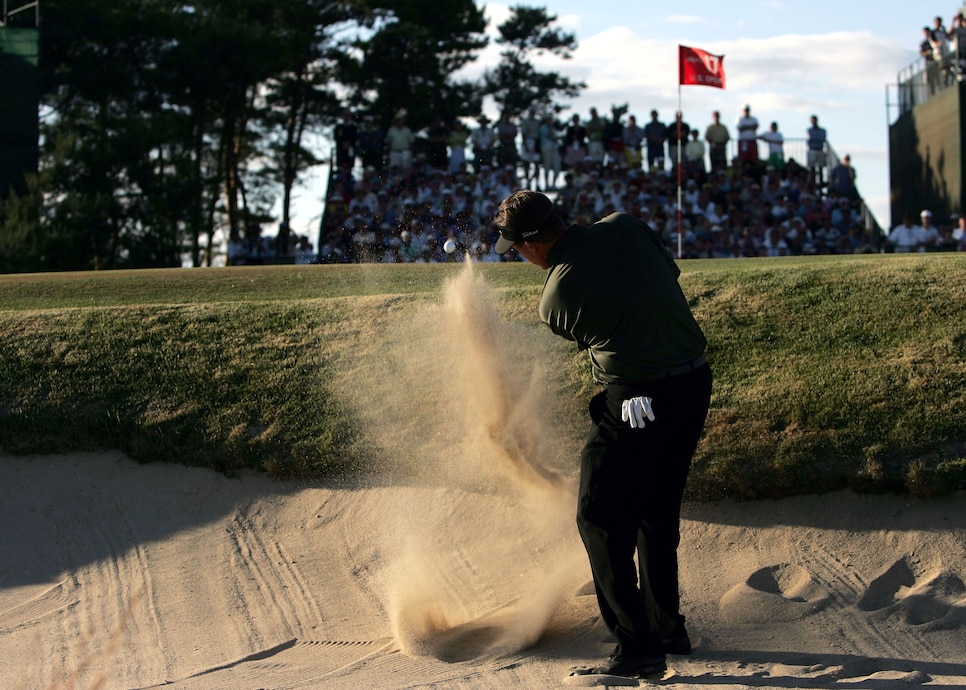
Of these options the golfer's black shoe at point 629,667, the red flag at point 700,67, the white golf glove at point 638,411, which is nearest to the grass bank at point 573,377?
the golfer's black shoe at point 629,667

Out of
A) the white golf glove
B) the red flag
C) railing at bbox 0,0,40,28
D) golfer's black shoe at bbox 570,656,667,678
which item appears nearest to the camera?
the white golf glove

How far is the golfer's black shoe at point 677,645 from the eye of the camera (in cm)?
490

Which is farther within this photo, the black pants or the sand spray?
the sand spray

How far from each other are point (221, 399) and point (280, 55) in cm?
2645

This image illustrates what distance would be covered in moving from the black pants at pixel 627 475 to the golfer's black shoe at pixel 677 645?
0.17 metres

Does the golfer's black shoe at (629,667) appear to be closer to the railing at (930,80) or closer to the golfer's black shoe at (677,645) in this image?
the golfer's black shoe at (677,645)

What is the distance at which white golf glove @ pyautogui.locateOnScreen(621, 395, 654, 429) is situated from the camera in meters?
4.57

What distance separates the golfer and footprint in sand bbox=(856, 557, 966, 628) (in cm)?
121

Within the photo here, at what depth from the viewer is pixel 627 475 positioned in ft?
15.3

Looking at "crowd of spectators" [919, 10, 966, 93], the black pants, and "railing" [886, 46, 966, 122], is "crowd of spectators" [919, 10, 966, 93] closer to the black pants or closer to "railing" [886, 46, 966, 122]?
"railing" [886, 46, 966, 122]

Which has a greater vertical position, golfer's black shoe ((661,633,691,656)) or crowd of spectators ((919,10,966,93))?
crowd of spectators ((919,10,966,93))

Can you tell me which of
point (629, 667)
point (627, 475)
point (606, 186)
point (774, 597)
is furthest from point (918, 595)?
point (606, 186)

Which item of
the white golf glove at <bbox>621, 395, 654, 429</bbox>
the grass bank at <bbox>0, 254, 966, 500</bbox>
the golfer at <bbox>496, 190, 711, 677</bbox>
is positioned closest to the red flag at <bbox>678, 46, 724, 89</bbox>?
the grass bank at <bbox>0, 254, 966, 500</bbox>

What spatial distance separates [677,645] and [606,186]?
17.6 m
